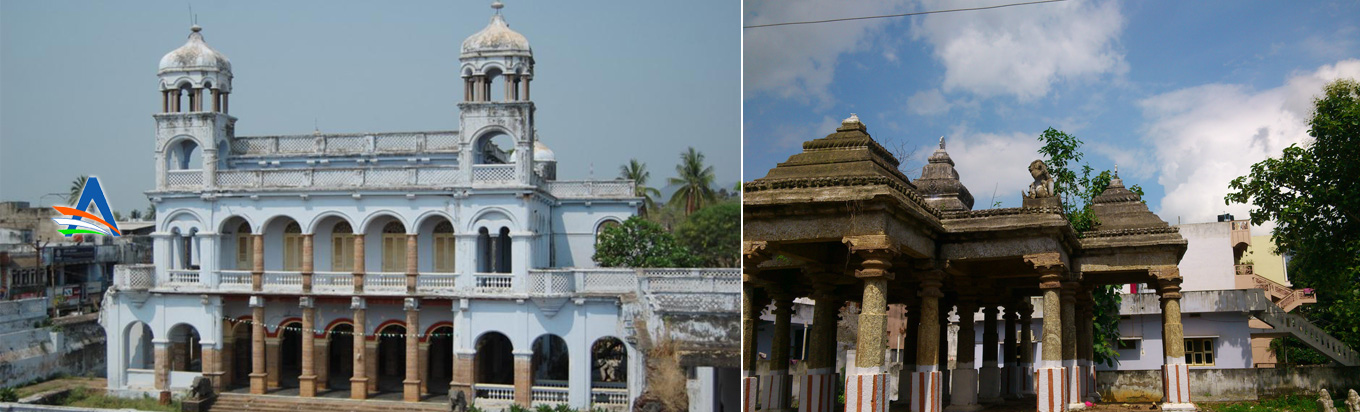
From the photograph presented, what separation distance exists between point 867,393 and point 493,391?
3244 mm

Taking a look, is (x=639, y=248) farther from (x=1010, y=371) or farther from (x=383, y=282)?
(x=1010, y=371)

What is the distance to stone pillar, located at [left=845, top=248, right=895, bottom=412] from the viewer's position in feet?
24.3

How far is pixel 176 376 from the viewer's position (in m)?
9.55

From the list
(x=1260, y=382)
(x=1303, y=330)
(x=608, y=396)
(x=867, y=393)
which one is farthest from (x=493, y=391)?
(x=1303, y=330)

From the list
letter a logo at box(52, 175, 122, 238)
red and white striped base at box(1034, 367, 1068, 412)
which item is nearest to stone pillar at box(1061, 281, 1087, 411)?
red and white striped base at box(1034, 367, 1068, 412)

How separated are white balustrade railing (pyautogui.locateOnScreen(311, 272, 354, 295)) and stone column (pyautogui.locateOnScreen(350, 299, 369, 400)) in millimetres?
96

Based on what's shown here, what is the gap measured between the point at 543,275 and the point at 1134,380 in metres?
9.52

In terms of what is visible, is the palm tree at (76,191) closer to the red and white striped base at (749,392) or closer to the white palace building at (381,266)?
the white palace building at (381,266)

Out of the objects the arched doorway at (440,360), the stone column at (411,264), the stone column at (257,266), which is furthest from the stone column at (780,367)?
the stone column at (257,266)

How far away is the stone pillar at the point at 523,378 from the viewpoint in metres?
9.09

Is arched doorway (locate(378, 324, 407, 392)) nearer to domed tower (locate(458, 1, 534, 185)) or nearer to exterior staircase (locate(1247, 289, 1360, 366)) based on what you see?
domed tower (locate(458, 1, 534, 185))

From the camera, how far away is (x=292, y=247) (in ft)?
32.4

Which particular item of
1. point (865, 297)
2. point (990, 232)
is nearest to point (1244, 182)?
point (990, 232)

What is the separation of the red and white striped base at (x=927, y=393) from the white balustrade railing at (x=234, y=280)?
5590 millimetres
